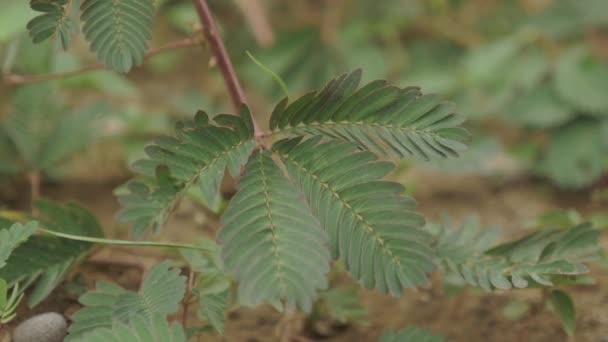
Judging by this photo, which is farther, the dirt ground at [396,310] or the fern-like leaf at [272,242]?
the dirt ground at [396,310]

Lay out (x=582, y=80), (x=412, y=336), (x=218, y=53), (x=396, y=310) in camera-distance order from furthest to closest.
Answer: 1. (x=582, y=80)
2. (x=396, y=310)
3. (x=218, y=53)
4. (x=412, y=336)

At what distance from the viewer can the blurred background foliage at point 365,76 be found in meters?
1.68

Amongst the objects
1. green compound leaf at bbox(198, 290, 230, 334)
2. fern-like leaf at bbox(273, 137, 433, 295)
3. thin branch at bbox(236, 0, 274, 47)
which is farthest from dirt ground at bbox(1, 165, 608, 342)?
thin branch at bbox(236, 0, 274, 47)

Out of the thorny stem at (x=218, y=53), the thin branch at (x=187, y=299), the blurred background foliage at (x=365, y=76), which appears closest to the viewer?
the thin branch at (x=187, y=299)

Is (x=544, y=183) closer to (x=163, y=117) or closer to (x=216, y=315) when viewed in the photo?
(x=163, y=117)

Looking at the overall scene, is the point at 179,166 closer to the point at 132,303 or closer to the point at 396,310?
the point at 132,303

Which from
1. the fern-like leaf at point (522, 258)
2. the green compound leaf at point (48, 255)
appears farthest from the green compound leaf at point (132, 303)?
the fern-like leaf at point (522, 258)

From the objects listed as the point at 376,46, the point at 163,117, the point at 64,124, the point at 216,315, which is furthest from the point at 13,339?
the point at 376,46

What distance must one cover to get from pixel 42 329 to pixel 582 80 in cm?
172

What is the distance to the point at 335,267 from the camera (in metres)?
1.39

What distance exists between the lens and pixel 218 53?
1.23 metres

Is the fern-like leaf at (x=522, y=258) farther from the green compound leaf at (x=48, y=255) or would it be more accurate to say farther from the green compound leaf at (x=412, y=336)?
the green compound leaf at (x=48, y=255)

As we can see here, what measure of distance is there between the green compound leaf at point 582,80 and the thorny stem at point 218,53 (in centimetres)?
126

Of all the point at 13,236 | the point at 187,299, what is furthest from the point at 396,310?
the point at 13,236
